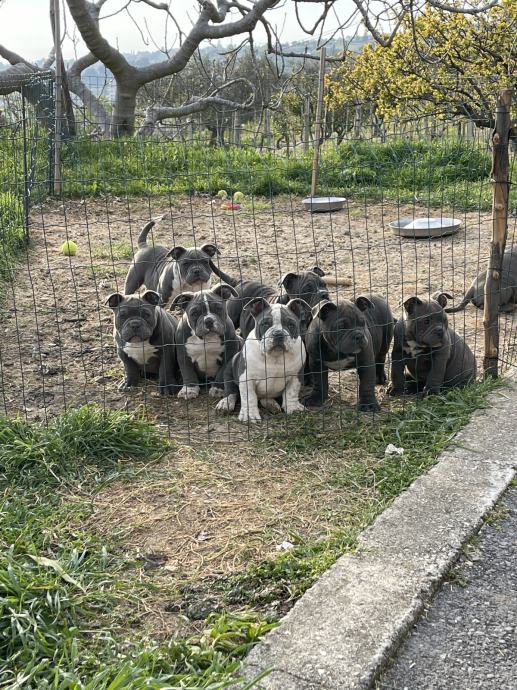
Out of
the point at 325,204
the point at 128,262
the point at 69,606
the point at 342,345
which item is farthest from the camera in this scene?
the point at 325,204

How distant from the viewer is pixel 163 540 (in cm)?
444

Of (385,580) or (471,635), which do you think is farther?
(385,580)

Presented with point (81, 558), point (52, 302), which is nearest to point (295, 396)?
point (81, 558)

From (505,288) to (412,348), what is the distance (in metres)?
2.68

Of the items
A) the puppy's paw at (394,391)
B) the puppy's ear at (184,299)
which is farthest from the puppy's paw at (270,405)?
the puppy's ear at (184,299)

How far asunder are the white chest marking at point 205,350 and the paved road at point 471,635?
9.56ft

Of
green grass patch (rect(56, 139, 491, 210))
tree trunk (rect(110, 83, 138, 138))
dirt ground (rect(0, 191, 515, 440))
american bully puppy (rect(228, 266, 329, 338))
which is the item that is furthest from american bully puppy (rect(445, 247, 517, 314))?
tree trunk (rect(110, 83, 138, 138))

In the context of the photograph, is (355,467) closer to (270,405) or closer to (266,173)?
(270,405)

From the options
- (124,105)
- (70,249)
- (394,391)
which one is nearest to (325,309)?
(394,391)

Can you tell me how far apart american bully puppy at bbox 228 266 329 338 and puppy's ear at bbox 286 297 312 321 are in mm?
440

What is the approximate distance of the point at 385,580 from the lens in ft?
12.8

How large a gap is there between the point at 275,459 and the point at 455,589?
1.70 m

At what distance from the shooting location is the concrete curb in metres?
3.32

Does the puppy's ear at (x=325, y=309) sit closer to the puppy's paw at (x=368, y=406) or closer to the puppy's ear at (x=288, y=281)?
the puppy's paw at (x=368, y=406)
